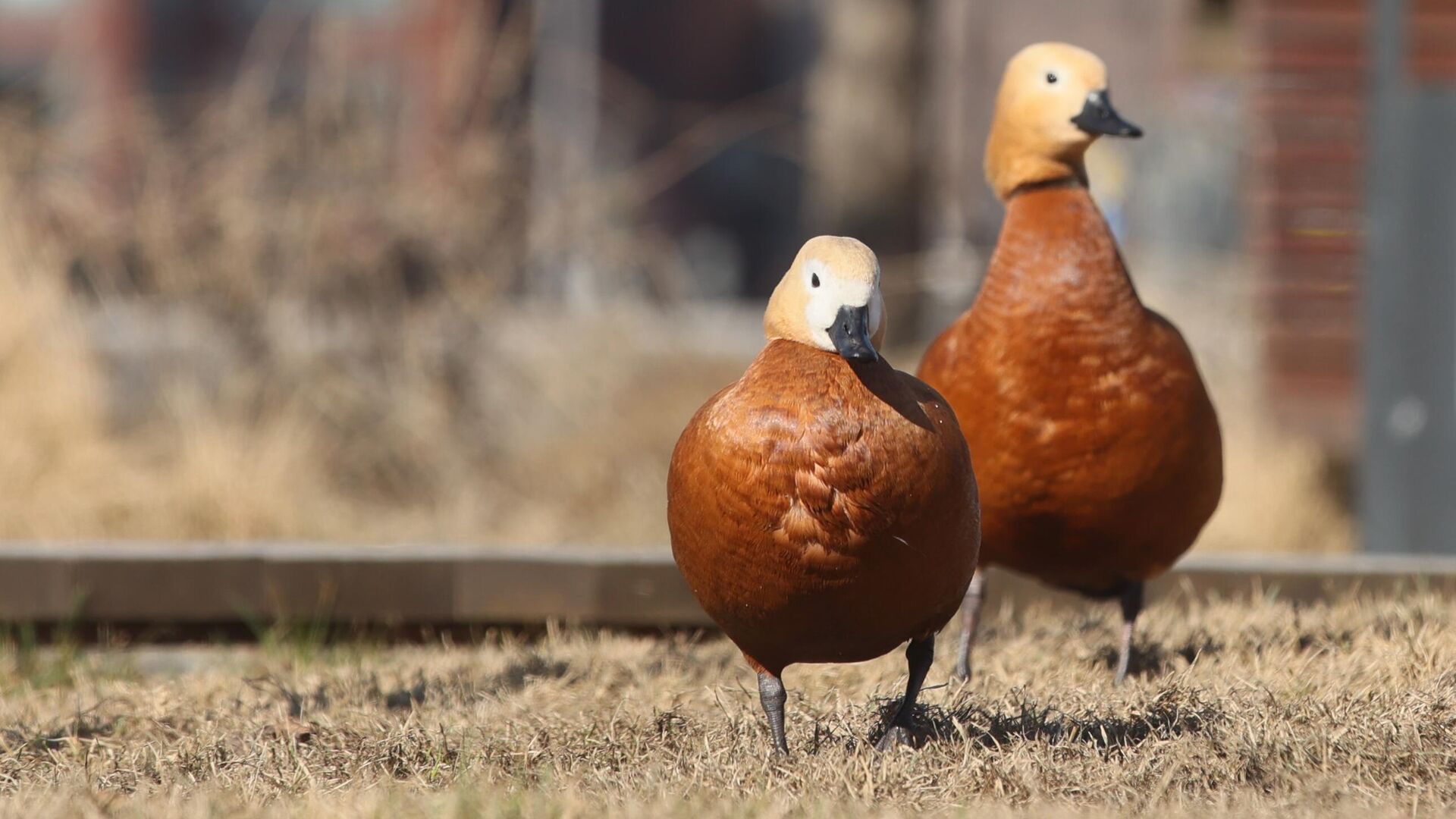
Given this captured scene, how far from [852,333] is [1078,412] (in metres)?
0.96

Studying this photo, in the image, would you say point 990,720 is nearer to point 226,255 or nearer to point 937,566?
point 937,566

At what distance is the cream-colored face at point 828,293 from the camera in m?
2.86

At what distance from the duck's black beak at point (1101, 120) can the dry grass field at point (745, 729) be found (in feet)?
3.96

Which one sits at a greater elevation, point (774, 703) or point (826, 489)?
→ point (826, 489)

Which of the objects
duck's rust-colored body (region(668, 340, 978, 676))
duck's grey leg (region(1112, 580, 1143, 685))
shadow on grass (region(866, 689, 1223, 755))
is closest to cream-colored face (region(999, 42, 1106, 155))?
duck's grey leg (region(1112, 580, 1143, 685))

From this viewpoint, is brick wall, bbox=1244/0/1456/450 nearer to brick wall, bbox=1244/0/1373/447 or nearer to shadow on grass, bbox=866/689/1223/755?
brick wall, bbox=1244/0/1373/447

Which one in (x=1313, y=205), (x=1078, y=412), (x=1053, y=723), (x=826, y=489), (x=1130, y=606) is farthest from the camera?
(x=1313, y=205)

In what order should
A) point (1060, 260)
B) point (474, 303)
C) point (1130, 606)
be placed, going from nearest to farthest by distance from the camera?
point (1060, 260) → point (1130, 606) → point (474, 303)

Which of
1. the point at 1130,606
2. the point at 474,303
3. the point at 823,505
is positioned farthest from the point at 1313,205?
the point at 823,505

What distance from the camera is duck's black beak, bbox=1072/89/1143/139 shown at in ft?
12.5

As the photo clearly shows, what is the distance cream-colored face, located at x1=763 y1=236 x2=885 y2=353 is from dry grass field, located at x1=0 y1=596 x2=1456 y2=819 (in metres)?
0.76

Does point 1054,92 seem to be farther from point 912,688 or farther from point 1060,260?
point 912,688

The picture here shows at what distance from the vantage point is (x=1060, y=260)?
375cm

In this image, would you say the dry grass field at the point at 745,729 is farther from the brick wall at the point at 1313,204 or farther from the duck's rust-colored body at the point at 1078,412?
the brick wall at the point at 1313,204
